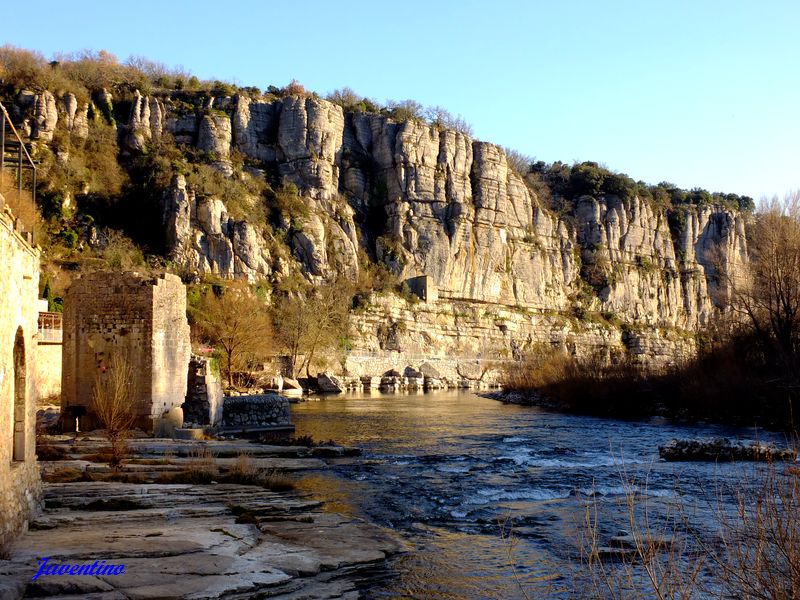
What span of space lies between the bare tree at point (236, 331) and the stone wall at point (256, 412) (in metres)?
15.0

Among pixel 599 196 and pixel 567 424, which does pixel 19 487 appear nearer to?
pixel 567 424

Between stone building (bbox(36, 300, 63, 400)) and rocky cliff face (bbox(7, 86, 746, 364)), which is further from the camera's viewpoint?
rocky cliff face (bbox(7, 86, 746, 364))

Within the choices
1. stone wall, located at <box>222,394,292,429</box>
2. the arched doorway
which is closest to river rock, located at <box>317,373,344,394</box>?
stone wall, located at <box>222,394,292,429</box>

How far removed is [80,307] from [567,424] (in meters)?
17.5

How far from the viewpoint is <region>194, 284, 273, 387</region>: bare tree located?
1614 inches

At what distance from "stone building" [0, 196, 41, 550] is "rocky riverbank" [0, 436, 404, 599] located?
1.37 ft

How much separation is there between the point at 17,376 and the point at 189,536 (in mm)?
2794

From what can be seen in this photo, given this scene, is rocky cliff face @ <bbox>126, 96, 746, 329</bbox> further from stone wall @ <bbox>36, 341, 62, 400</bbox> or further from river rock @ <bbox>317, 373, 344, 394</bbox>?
stone wall @ <bbox>36, 341, 62, 400</bbox>

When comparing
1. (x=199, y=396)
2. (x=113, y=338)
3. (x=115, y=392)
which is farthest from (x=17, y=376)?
(x=199, y=396)

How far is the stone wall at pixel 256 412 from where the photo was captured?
23.1 meters

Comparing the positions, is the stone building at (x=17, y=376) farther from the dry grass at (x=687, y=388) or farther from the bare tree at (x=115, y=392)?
the dry grass at (x=687, y=388)

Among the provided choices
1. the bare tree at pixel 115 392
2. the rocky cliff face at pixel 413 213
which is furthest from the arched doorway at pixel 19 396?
the rocky cliff face at pixel 413 213

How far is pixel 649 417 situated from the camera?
30312 mm

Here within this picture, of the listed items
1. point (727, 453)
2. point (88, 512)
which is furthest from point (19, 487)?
point (727, 453)
